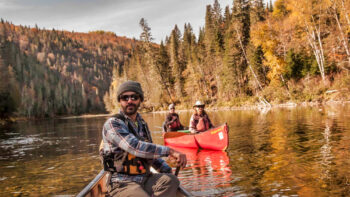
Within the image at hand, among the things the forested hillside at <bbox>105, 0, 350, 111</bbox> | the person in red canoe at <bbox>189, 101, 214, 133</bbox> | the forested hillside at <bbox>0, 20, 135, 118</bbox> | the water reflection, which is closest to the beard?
the water reflection

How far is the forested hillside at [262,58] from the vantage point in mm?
30067

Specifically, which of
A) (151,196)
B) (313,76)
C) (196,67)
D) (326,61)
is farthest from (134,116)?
(196,67)

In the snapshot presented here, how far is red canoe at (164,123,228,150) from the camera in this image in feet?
35.3

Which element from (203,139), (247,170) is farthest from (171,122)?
(247,170)

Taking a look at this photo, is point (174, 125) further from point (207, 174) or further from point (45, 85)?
point (45, 85)

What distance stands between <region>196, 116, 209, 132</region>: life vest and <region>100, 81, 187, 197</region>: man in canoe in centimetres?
867

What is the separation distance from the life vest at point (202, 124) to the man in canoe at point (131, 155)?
8.67 m

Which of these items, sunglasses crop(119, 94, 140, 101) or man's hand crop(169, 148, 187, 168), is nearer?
man's hand crop(169, 148, 187, 168)

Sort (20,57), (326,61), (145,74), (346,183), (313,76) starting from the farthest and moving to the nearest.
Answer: (20,57), (145,74), (313,76), (326,61), (346,183)

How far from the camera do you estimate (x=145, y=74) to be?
6681 cm

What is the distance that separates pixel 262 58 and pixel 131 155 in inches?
1544

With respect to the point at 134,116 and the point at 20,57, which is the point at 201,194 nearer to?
the point at 134,116

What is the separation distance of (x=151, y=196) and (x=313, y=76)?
39.0 m

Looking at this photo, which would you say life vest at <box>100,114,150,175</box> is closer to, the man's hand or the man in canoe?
the man in canoe
